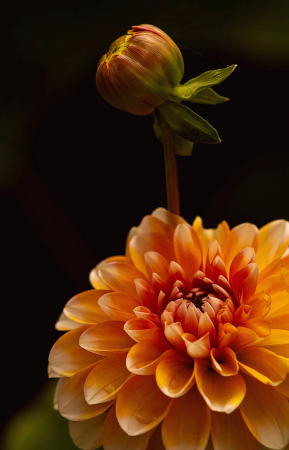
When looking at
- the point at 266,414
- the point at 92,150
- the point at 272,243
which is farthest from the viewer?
the point at 92,150

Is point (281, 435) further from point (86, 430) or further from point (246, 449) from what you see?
point (86, 430)

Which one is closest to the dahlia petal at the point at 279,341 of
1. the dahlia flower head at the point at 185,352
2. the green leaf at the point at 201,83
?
the dahlia flower head at the point at 185,352

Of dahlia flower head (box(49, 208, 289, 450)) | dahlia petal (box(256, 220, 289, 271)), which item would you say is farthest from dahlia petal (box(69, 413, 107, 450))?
dahlia petal (box(256, 220, 289, 271))

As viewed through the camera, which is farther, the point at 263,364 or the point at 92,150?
the point at 92,150

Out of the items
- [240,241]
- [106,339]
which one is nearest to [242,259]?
[240,241]

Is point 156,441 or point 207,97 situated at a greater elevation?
point 207,97

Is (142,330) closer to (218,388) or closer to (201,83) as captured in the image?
(218,388)

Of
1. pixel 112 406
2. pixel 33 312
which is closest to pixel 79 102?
pixel 33 312
